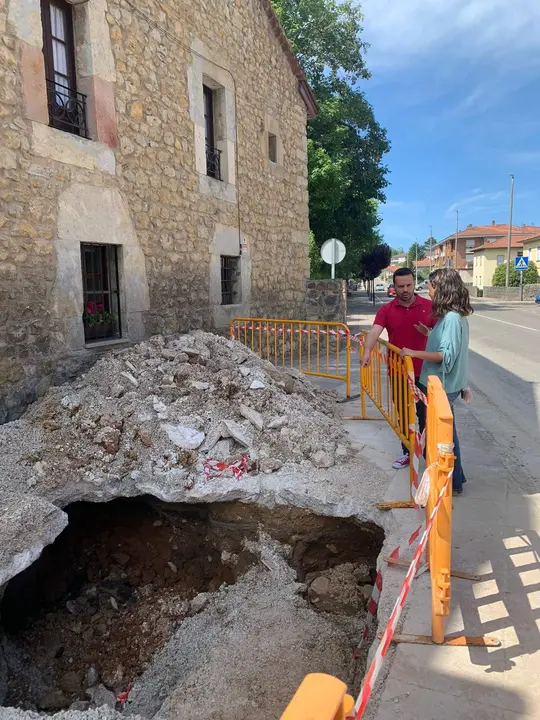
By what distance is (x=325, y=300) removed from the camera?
12367mm

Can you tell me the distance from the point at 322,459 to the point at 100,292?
11.8ft

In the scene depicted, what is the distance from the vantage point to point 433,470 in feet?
8.21

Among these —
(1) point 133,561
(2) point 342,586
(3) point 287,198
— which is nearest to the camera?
(2) point 342,586

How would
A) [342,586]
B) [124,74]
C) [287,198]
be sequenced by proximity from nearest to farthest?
1. [342,586]
2. [124,74]
3. [287,198]

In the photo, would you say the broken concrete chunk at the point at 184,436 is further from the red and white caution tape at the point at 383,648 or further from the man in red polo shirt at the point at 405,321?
the red and white caution tape at the point at 383,648

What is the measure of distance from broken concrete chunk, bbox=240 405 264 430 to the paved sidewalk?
1.38 m

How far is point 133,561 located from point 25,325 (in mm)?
Answer: 2569

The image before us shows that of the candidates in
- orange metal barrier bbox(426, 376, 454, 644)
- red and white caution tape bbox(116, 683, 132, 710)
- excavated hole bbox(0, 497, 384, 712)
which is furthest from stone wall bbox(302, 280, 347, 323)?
orange metal barrier bbox(426, 376, 454, 644)

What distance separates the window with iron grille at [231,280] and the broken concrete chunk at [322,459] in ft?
17.4

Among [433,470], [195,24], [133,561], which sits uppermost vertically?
[195,24]

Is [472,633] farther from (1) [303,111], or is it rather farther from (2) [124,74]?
(1) [303,111]

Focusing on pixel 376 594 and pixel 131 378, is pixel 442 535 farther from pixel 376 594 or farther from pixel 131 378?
pixel 131 378

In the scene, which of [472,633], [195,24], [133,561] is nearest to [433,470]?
[472,633]

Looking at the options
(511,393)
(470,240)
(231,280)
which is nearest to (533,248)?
(470,240)
